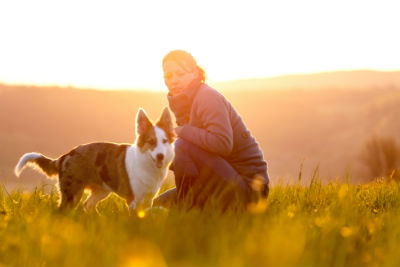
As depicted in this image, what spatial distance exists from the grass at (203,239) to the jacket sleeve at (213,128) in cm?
80

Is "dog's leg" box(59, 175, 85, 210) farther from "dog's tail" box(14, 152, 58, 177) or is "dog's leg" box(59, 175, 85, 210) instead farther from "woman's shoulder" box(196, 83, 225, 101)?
"woman's shoulder" box(196, 83, 225, 101)

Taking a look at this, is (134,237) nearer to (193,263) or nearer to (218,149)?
(193,263)

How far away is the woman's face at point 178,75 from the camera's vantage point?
539cm

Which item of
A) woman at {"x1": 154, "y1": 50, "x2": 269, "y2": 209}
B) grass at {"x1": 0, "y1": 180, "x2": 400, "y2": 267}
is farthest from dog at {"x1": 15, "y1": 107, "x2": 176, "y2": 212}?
grass at {"x1": 0, "y1": 180, "x2": 400, "y2": 267}

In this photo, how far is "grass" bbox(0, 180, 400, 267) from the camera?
326 centimetres

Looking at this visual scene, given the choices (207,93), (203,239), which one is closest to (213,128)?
(207,93)

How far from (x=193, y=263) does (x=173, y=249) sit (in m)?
0.33

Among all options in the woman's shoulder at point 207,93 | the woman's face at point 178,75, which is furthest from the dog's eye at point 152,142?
the woman's shoulder at point 207,93

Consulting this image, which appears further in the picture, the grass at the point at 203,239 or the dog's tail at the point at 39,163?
the dog's tail at the point at 39,163

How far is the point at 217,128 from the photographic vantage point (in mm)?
5133

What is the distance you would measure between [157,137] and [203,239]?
2.06 m

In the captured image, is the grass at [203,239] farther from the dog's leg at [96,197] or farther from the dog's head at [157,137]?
the dog's leg at [96,197]

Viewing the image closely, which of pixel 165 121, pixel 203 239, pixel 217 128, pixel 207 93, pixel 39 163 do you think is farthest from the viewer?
pixel 39 163

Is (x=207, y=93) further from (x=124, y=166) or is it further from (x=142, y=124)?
(x=124, y=166)
